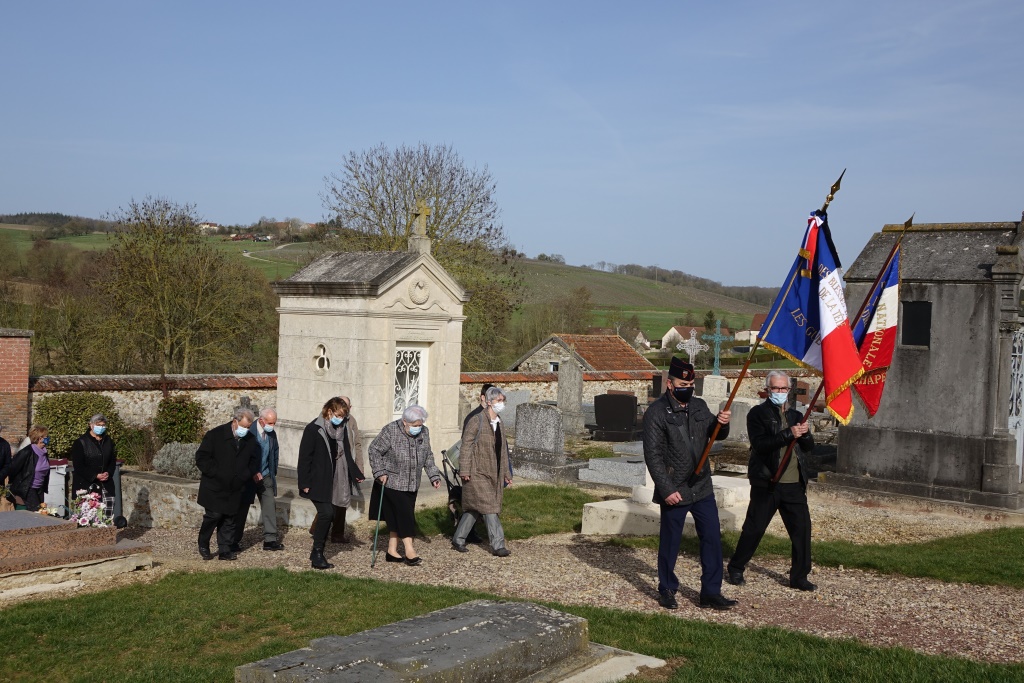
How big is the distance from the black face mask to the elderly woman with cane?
2.94 m

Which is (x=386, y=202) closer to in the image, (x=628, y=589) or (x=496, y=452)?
(x=496, y=452)

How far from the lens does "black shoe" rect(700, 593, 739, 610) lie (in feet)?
24.7

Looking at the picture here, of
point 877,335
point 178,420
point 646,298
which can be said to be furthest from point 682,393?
point 646,298

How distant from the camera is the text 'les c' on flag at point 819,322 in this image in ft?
24.9

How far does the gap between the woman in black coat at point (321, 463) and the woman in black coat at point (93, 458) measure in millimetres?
3058

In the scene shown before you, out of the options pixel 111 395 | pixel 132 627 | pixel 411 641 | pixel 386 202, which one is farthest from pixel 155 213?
pixel 411 641

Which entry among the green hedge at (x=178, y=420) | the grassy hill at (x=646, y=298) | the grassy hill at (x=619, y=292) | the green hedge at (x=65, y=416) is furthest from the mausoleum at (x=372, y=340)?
the grassy hill at (x=646, y=298)

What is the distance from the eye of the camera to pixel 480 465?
33.0ft

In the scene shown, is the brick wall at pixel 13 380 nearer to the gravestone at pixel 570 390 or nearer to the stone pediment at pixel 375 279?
the stone pediment at pixel 375 279

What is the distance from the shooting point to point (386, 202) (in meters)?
30.3

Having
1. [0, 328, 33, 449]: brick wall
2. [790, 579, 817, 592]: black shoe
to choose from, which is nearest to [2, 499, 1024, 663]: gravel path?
[790, 579, 817, 592]: black shoe

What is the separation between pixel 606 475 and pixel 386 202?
54.6 ft

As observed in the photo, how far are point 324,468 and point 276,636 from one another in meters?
3.05

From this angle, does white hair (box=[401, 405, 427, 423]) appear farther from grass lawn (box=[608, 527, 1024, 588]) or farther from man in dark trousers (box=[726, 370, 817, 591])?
man in dark trousers (box=[726, 370, 817, 591])
